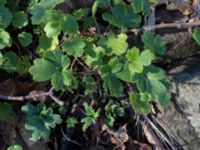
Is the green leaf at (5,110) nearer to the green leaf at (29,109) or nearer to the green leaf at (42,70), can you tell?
the green leaf at (29,109)

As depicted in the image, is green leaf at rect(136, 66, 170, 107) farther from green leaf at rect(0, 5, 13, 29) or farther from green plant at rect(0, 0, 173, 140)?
green leaf at rect(0, 5, 13, 29)

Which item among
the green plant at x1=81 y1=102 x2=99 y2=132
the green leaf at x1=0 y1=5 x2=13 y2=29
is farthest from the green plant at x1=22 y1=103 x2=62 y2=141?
the green leaf at x1=0 y1=5 x2=13 y2=29

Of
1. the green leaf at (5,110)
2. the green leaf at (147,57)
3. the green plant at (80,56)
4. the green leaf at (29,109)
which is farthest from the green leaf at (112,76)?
the green leaf at (5,110)

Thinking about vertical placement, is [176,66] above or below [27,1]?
below

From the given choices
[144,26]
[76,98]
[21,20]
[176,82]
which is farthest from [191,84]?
[21,20]

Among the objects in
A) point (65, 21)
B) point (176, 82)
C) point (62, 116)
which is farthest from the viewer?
point (176, 82)

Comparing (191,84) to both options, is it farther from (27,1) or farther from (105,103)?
(27,1)
